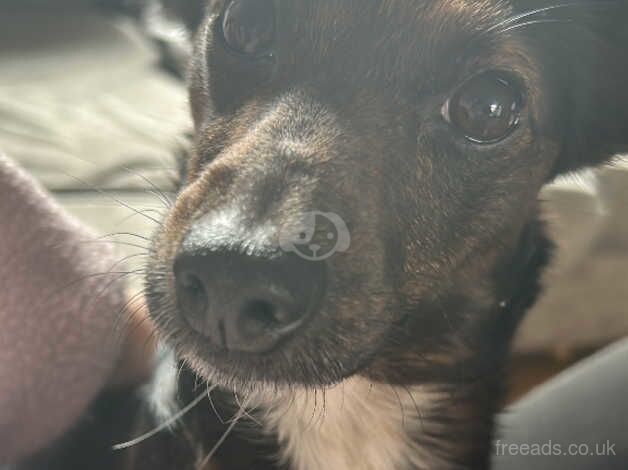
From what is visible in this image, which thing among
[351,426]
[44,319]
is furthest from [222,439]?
[44,319]

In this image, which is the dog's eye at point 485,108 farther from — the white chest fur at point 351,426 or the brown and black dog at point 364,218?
the white chest fur at point 351,426

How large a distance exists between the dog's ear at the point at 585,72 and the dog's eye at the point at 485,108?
0.07 metres

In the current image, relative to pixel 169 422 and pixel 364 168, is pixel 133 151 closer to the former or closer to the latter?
pixel 169 422

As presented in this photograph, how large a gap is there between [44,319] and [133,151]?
2.41 ft

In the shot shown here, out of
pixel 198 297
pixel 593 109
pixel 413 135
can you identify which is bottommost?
pixel 198 297

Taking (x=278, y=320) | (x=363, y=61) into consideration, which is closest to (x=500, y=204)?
(x=363, y=61)

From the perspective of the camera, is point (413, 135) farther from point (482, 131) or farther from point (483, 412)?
point (483, 412)

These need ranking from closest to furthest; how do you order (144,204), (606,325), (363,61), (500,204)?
(363,61) < (500,204) < (144,204) < (606,325)

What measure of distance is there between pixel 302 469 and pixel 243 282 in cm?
45

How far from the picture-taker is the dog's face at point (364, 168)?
0.74 m

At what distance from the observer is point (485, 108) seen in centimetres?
89

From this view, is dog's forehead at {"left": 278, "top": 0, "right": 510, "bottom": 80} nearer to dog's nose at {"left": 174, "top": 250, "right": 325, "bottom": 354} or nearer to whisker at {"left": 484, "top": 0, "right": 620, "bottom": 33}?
whisker at {"left": 484, "top": 0, "right": 620, "bottom": 33}

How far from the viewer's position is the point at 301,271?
2.38 ft

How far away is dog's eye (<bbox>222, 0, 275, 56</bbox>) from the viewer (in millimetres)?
923
